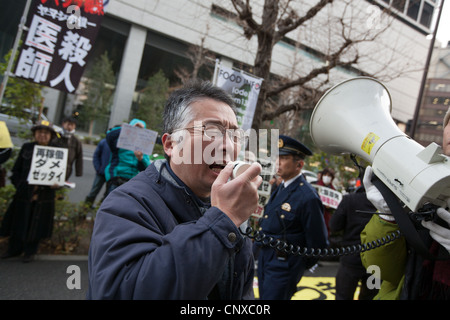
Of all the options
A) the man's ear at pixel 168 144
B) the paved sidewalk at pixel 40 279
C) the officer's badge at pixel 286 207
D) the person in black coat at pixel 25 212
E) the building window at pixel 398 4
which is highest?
the building window at pixel 398 4

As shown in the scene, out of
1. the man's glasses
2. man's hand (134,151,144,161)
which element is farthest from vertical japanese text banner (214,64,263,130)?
the man's glasses

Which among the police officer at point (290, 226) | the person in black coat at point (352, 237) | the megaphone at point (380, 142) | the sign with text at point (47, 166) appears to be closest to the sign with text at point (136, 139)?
the sign with text at point (47, 166)

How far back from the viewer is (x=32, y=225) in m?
3.87

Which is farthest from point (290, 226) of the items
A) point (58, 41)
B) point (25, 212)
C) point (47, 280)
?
point (58, 41)

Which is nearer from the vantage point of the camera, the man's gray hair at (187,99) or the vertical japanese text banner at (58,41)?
the man's gray hair at (187,99)

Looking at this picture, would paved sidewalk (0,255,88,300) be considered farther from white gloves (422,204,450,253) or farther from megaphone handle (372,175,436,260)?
Result: white gloves (422,204,450,253)

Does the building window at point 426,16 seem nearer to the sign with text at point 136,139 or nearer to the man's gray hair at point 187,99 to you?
the sign with text at point 136,139

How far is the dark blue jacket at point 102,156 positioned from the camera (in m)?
5.92

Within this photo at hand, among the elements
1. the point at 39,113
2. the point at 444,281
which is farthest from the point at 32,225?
the point at 444,281

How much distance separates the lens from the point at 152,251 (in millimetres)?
846

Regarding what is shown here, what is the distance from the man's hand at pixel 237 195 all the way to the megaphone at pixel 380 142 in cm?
69

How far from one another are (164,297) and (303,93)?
6.86 metres

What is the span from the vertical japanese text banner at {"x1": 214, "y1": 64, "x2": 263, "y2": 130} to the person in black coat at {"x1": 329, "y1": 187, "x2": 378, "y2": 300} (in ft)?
6.59

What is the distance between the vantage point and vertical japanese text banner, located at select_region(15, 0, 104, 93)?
367 centimetres
